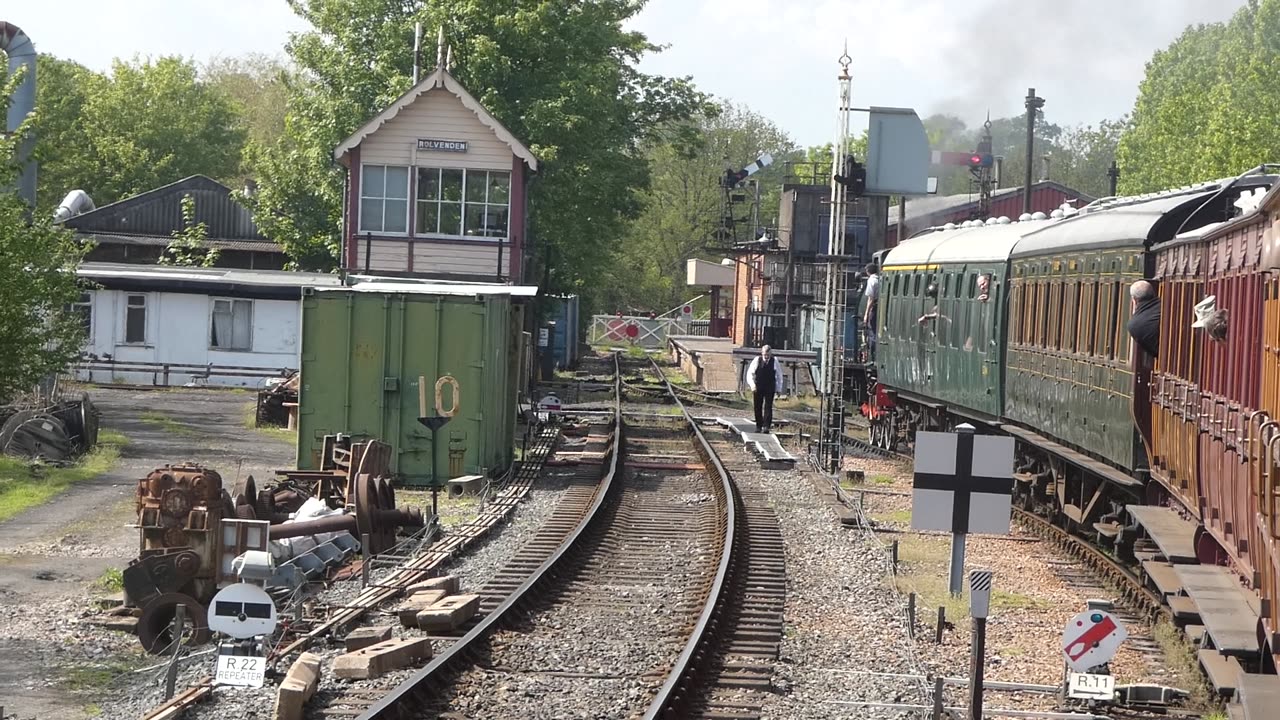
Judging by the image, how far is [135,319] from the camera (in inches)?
1564

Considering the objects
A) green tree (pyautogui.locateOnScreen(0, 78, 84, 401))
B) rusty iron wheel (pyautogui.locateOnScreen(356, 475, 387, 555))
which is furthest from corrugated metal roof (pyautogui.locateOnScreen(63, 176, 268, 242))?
rusty iron wheel (pyautogui.locateOnScreen(356, 475, 387, 555))

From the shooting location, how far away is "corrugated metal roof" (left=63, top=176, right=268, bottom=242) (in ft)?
188

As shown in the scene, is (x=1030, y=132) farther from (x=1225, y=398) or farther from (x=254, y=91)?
(x=254, y=91)

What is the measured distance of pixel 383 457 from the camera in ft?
60.8

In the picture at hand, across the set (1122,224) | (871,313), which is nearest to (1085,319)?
(1122,224)

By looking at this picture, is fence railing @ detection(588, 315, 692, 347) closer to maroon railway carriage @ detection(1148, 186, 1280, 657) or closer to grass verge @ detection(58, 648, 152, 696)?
Result: maroon railway carriage @ detection(1148, 186, 1280, 657)

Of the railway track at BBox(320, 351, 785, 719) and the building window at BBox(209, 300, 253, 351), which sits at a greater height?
the building window at BBox(209, 300, 253, 351)

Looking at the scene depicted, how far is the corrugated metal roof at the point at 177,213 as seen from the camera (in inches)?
2259

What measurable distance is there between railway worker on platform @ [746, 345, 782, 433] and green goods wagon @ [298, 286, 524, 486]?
25.1ft

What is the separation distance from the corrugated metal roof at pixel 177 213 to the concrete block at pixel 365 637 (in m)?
47.7

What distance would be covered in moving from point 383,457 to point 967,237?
9.16 meters

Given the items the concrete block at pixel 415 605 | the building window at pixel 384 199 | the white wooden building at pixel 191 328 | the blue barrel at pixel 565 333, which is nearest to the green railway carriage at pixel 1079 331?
the concrete block at pixel 415 605

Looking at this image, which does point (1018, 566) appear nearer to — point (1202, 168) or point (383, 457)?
point (383, 457)

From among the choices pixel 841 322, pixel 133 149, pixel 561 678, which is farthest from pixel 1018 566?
pixel 133 149
